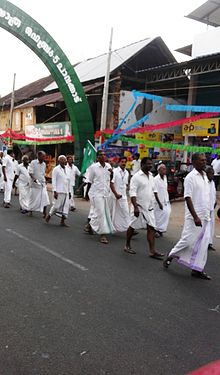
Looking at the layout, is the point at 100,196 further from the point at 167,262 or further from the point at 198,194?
the point at 198,194

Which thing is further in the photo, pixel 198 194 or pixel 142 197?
pixel 142 197

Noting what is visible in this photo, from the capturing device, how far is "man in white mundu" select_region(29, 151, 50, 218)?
391 inches

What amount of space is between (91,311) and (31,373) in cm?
119

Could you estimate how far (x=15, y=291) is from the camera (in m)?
4.42

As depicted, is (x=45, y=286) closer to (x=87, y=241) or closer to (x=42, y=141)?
(x=87, y=241)

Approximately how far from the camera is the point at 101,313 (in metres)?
3.91

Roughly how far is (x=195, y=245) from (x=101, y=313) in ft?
6.21

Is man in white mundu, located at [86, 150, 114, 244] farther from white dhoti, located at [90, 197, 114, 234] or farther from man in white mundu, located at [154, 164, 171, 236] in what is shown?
man in white mundu, located at [154, 164, 171, 236]

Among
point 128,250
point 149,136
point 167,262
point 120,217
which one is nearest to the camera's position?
point 167,262

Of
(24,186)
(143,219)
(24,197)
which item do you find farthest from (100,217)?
(24,186)

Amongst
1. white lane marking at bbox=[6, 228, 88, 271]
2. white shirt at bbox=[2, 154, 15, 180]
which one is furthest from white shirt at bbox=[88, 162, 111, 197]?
white shirt at bbox=[2, 154, 15, 180]

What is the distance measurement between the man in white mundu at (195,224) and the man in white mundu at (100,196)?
2287 mm

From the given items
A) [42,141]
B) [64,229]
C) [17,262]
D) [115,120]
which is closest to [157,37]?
[115,120]

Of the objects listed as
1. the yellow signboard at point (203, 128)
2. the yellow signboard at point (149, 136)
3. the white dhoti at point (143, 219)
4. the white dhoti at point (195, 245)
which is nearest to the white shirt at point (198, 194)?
the white dhoti at point (195, 245)
